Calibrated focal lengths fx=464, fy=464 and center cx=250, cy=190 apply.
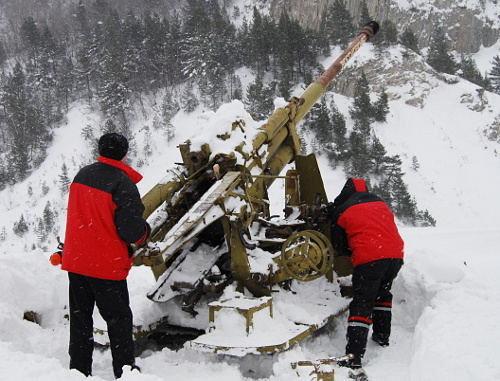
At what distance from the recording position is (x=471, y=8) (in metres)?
39.8

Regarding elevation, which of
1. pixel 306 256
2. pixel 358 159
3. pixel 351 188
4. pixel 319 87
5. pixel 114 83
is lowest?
pixel 358 159

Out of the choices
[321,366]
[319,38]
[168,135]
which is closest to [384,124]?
[319,38]

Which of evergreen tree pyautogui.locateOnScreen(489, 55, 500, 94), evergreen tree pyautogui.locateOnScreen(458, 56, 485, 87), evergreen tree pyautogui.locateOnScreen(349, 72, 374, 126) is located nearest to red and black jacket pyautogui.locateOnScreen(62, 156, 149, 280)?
evergreen tree pyautogui.locateOnScreen(349, 72, 374, 126)

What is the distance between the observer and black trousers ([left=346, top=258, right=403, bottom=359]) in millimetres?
3744

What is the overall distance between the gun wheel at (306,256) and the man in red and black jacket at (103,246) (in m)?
1.49

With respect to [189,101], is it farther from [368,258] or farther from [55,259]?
[55,259]

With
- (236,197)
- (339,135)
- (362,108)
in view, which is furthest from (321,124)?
(236,197)

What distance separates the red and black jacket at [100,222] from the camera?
10.2 ft

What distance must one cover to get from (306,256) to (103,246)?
1.85 metres

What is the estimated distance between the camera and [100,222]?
3119mm

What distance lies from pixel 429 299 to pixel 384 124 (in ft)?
77.1

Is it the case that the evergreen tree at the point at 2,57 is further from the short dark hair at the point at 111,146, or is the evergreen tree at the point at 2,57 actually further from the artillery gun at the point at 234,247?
the short dark hair at the point at 111,146

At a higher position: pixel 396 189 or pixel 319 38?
pixel 319 38

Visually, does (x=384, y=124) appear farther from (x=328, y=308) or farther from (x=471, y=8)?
(x=328, y=308)
